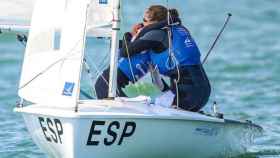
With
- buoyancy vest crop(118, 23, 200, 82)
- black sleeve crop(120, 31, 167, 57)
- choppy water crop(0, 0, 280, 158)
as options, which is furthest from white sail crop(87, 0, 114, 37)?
choppy water crop(0, 0, 280, 158)

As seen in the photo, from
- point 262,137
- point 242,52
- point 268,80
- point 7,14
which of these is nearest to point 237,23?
point 242,52

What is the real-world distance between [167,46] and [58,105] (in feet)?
4.56

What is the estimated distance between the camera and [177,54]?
38.2ft

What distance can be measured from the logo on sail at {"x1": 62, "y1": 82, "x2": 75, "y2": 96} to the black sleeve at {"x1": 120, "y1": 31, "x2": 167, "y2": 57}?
107 centimetres

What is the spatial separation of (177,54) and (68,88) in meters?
1.42

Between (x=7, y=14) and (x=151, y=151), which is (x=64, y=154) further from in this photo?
(x=7, y=14)

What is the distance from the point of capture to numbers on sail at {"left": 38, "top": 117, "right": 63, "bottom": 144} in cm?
1065

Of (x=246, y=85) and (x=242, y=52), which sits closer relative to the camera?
(x=246, y=85)

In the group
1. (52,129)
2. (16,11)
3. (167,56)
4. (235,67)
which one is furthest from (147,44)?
(235,67)

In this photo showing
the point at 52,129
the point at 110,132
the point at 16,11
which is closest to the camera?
the point at 110,132

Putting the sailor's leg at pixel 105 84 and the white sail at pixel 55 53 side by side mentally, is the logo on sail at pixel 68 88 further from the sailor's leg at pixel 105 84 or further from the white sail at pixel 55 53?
the sailor's leg at pixel 105 84

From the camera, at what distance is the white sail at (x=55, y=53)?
421 inches

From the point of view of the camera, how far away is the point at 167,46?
11578 millimetres

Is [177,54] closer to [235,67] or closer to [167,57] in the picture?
[167,57]
